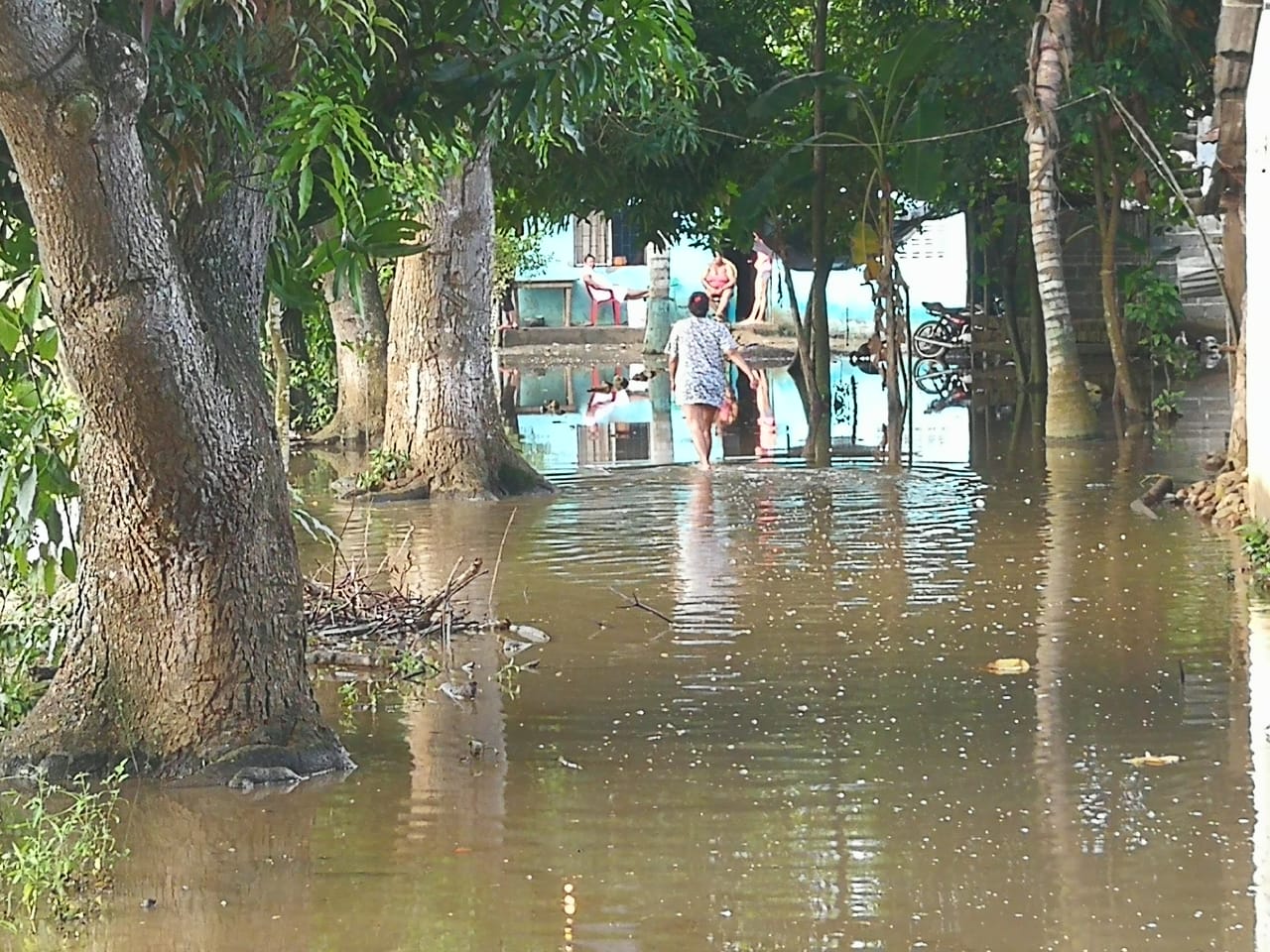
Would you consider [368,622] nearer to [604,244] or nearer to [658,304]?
[658,304]

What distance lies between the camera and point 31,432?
7.09 meters

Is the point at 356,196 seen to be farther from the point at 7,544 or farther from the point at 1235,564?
the point at 1235,564

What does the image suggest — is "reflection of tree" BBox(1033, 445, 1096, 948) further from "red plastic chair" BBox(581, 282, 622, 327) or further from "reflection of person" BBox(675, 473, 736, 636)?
"red plastic chair" BBox(581, 282, 622, 327)

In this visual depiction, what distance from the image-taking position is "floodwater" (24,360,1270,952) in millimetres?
5488

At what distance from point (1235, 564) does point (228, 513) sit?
6541 millimetres

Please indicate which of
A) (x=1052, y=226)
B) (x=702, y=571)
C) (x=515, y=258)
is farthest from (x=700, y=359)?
(x=515, y=258)

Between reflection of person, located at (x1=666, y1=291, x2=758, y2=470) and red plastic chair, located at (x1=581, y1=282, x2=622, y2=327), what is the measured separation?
2479 centimetres

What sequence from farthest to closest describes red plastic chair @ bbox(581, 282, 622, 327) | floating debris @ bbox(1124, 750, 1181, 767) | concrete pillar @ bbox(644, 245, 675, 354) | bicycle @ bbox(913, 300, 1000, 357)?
red plastic chair @ bbox(581, 282, 622, 327), concrete pillar @ bbox(644, 245, 675, 354), bicycle @ bbox(913, 300, 1000, 357), floating debris @ bbox(1124, 750, 1181, 767)

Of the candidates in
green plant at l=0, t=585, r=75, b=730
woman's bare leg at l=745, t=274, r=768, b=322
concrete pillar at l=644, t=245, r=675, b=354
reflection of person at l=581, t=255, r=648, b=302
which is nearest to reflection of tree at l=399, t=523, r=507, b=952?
green plant at l=0, t=585, r=75, b=730

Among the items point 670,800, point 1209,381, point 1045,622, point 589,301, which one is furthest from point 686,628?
point 589,301

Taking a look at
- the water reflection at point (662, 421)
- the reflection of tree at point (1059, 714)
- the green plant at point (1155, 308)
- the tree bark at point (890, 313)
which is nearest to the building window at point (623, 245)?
the water reflection at point (662, 421)

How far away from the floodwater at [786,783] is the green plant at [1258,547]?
0.57ft

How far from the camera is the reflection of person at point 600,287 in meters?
42.1

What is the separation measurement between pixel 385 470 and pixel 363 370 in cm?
544
